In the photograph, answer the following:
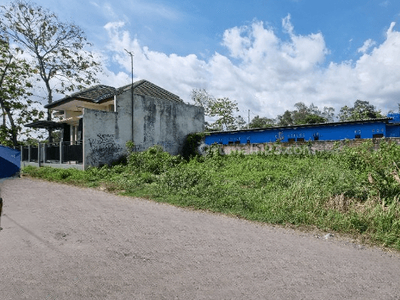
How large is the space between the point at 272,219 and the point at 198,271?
245 cm

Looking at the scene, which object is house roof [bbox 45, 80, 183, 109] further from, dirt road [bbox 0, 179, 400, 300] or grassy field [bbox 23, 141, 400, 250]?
dirt road [bbox 0, 179, 400, 300]

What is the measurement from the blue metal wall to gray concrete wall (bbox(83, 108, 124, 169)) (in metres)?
9.33

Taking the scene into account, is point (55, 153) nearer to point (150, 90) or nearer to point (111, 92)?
point (111, 92)

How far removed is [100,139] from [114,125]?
3.64 ft

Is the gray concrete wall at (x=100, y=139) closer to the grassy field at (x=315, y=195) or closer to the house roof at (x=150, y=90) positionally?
the grassy field at (x=315, y=195)

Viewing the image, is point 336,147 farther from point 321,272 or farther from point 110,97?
point 110,97

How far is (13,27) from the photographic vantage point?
1866 centimetres

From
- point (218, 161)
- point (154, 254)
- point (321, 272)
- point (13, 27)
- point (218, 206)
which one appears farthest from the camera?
point (13, 27)

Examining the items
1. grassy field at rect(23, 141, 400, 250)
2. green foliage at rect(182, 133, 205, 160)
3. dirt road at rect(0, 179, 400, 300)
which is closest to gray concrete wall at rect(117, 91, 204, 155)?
green foliage at rect(182, 133, 205, 160)

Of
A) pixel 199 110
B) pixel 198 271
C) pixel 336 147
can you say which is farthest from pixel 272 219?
pixel 199 110

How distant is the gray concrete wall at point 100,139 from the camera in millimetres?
13086

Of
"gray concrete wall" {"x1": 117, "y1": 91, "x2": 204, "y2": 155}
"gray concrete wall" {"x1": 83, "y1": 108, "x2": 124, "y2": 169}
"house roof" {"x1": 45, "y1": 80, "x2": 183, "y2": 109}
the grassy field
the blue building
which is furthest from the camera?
"house roof" {"x1": 45, "y1": 80, "x2": 183, "y2": 109}

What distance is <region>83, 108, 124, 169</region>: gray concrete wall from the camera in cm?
1309

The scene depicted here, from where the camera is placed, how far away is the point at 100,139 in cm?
1370
